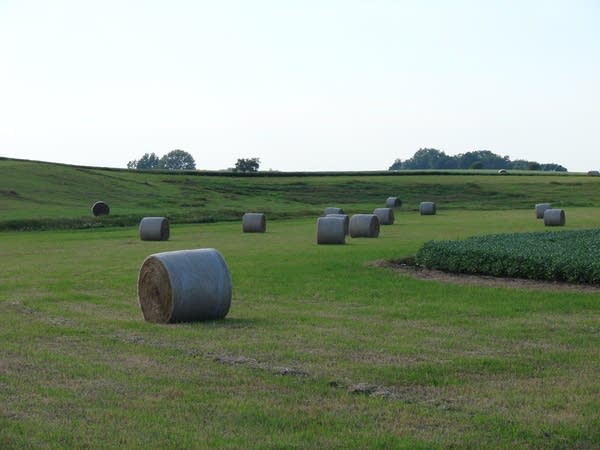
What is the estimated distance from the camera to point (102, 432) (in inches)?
433

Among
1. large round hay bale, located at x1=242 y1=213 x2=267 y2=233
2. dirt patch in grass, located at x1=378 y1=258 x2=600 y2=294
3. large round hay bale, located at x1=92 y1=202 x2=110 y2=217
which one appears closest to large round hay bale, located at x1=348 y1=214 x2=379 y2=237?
large round hay bale, located at x1=242 y1=213 x2=267 y2=233

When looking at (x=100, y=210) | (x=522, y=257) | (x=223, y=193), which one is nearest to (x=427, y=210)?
(x=100, y=210)

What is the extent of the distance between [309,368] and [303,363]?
1.33ft

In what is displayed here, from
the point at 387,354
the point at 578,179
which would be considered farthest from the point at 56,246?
the point at 578,179

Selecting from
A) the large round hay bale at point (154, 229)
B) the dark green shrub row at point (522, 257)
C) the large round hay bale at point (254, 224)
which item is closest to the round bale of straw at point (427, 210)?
the large round hay bale at point (254, 224)

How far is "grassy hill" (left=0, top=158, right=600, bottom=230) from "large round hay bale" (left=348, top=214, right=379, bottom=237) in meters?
21.0

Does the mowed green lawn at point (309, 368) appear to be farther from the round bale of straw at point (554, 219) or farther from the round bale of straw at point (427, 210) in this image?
the round bale of straw at point (427, 210)

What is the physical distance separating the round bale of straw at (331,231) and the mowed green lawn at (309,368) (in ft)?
Answer: 47.3

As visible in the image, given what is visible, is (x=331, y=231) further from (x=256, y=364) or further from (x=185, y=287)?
(x=256, y=364)

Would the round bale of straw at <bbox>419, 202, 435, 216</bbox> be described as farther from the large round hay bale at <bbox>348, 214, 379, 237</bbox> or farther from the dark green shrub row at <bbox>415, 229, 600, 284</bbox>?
the dark green shrub row at <bbox>415, 229, 600, 284</bbox>

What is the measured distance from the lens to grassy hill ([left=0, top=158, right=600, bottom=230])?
6969 cm

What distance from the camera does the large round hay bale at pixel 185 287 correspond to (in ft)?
62.8

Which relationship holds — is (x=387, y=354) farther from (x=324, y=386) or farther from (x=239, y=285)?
(x=239, y=285)

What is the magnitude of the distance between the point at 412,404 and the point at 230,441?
2532 millimetres
